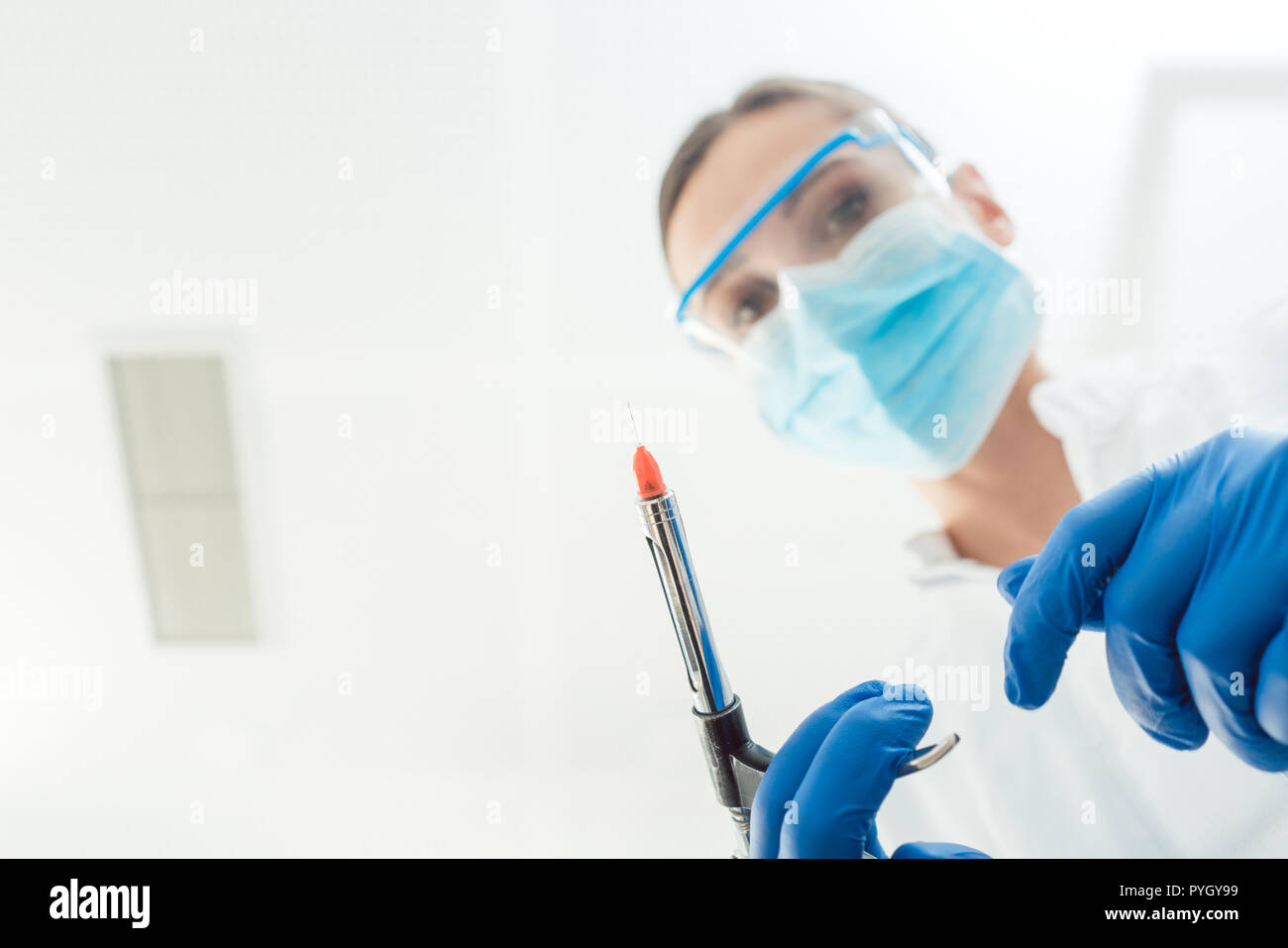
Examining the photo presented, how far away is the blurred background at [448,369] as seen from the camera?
112 cm

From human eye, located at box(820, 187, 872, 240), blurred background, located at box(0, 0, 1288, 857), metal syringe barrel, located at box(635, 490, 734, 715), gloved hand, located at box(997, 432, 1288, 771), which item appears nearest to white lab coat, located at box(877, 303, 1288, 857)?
blurred background, located at box(0, 0, 1288, 857)

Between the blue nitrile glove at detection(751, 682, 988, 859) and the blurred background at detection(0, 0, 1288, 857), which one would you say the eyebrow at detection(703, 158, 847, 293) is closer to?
the blurred background at detection(0, 0, 1288, 857)

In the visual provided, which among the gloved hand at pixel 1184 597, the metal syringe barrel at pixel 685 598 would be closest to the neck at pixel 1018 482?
the gloved hand at pixel 1184 597

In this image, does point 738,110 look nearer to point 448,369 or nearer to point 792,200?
point 792,200

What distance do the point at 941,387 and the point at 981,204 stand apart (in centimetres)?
28

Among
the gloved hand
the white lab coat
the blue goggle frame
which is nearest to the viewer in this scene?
the gloved hand

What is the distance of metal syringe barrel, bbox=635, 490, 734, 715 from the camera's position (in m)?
0.49

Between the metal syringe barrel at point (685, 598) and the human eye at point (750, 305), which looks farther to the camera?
the human eye at point (750, 305)

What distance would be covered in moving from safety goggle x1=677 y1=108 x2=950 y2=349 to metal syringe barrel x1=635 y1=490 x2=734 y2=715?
1.90 feet

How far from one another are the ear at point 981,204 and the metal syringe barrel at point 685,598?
0.78 m

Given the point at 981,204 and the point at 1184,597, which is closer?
the point at 1184,597

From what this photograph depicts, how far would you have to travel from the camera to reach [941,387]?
98 centimetres

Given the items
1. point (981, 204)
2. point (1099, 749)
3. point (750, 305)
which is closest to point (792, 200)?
point (750, 305)

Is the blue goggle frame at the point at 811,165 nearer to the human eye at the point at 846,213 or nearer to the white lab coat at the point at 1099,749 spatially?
the human eye at the point at 846,213
